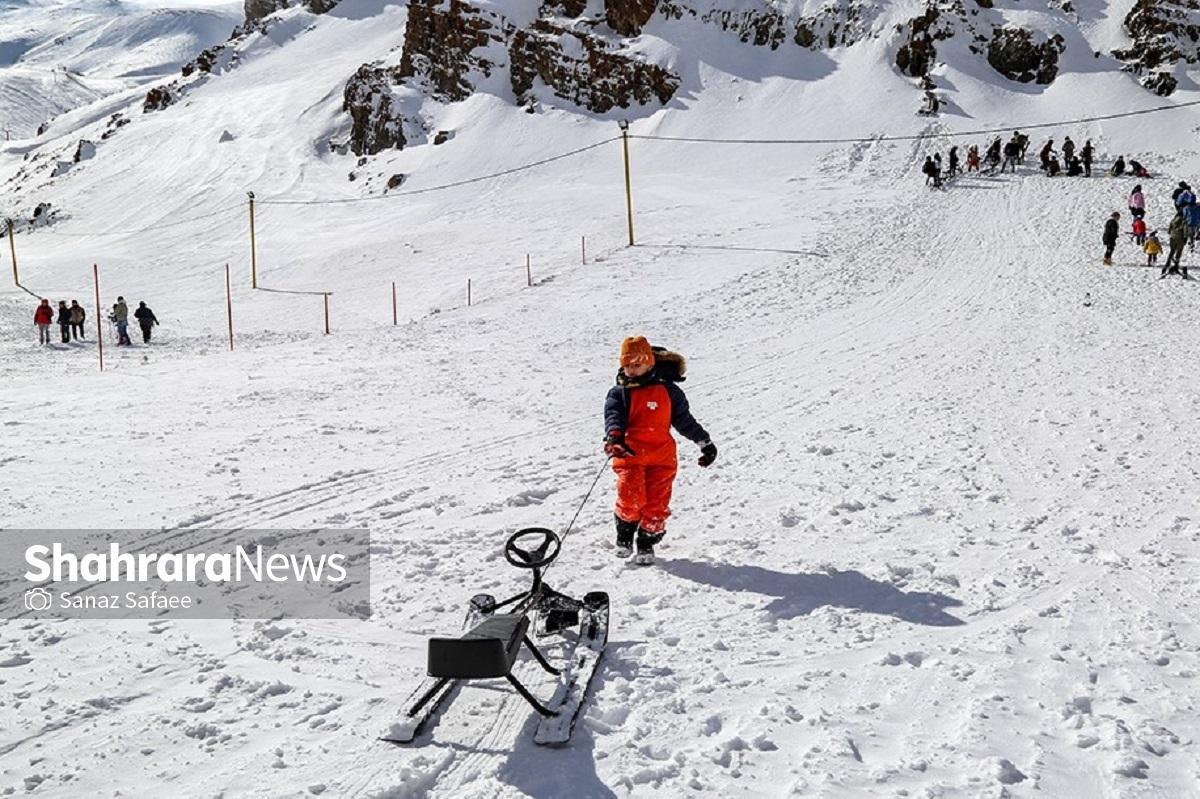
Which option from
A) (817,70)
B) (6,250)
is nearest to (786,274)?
(817,70)

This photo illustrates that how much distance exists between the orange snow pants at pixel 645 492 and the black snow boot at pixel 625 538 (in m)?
0.09

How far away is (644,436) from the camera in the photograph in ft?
18.6

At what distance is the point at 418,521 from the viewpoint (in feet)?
22.2

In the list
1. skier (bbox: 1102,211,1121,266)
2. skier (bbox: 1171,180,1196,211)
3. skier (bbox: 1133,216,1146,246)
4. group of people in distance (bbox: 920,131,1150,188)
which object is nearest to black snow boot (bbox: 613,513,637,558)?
skier (bbox: 1102,211,1121,266)

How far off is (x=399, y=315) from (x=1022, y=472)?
17.7 metres

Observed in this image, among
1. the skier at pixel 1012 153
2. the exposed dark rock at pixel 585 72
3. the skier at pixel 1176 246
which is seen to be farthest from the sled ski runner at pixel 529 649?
the exposed dark rock at pixel 585 72

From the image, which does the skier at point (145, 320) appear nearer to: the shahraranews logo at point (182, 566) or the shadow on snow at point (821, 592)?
the shahraranews logo at point (182, 566)

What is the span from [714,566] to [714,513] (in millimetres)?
1145

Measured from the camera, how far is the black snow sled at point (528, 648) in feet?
11.0

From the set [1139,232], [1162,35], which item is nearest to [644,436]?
[1139,232]

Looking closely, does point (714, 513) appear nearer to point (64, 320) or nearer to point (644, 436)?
point (644, 436)

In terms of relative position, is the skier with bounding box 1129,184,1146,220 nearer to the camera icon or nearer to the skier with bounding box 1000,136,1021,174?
the skier with bounding box 1000,136,1021,174

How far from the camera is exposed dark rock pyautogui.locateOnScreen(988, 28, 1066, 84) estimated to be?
47281 millimetres

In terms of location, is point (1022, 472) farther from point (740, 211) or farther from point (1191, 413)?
point (740, 211)
